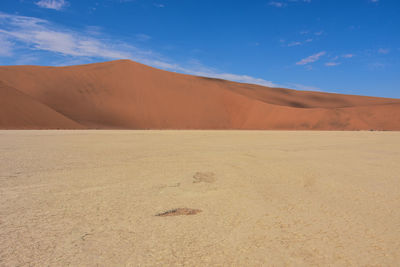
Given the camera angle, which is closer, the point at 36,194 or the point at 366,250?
the point at 366,250

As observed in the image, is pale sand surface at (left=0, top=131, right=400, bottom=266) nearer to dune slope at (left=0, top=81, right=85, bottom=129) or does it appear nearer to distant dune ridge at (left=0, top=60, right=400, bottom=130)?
dune slope at (left=0, top=81, right=85, bottom=129)

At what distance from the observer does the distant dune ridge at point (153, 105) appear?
3253 centimetres

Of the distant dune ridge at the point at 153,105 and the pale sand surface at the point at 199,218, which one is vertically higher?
the distant dune ridge at the point at 153,105

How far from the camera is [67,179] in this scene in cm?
360

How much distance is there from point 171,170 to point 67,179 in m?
1.48

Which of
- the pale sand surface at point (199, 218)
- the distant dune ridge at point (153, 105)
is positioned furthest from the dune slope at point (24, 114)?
the pale sand surface at point (199, 218)

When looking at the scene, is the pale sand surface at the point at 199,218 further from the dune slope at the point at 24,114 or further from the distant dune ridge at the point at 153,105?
the distant dune ridge at the point at 153,105

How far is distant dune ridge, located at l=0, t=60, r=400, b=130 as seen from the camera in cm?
3253

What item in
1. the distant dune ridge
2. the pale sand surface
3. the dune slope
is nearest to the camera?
the pale sand surface

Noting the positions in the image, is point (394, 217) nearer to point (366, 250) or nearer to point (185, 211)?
point (366, 250)

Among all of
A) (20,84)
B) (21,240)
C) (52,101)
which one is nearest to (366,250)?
(21,240)

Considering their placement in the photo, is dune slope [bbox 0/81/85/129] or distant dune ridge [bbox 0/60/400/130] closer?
dune slope [bbox 0/81/85/129]

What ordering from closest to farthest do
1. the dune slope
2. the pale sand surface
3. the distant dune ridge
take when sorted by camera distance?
1. the pale sand surface
2. the dune slope
3. the distant dune ridge

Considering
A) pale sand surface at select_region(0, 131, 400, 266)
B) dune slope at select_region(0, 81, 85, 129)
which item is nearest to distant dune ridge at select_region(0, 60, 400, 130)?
dune slope at select_region(0, 81, 85, 129)
